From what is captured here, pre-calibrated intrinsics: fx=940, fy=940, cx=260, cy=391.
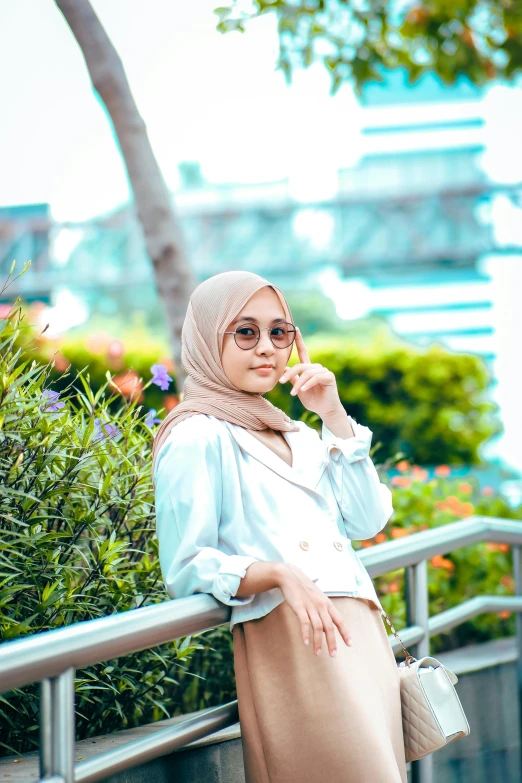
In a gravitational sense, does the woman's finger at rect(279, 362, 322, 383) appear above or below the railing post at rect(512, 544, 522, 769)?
above

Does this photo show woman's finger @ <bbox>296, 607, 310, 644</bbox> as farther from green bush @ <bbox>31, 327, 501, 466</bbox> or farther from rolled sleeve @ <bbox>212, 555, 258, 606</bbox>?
green bush @ <bbox>31, 327, 501, 466</bbox>

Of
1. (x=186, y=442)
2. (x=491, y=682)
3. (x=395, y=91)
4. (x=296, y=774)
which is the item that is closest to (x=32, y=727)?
(x=296, y=774)

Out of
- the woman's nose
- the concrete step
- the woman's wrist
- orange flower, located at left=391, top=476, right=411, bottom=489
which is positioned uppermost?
orange flower, located at left=391, top=476, right=411, bottom=489

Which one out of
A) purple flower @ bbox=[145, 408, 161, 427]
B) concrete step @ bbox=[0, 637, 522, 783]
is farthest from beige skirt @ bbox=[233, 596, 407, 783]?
concrete step @ bbox=[0, 637, 522, 783]

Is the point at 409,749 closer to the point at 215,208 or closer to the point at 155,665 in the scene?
A: the point at 155,665

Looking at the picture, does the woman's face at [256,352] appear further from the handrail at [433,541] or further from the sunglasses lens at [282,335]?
the handrail at [433,541]

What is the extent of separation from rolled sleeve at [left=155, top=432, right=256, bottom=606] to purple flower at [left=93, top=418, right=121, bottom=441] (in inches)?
26.2

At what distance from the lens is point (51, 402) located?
2449 millimetres

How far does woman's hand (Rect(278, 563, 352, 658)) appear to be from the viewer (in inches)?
66.5

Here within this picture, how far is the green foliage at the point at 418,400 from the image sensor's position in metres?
7.52

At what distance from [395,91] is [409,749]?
30.4 m

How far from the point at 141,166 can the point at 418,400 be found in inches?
153

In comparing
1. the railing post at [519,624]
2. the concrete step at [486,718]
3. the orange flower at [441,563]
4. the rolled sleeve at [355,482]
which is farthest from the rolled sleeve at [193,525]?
the orange flower at [441,563]

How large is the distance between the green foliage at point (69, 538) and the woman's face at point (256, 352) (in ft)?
1.70
